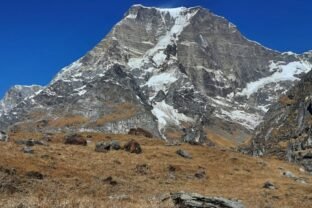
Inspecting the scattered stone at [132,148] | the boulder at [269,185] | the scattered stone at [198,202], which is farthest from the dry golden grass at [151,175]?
the scattered stone at [198,202]

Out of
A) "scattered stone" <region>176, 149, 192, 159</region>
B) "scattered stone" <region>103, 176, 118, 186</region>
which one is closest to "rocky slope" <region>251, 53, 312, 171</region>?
"scattered stone" <region>176, 149, 192, 159</region>

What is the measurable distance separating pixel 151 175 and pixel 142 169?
2425mm

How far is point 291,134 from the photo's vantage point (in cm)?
15688

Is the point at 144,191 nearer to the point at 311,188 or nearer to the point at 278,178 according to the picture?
the point at 311,188

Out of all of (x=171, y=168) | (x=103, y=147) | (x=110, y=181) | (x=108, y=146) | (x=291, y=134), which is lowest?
(x=110, y=181)

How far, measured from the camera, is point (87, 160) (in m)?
53.5

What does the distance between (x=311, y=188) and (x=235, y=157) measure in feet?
64.9

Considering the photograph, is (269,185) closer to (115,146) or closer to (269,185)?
(269,185)

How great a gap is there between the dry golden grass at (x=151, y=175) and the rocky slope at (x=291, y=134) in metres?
46.0

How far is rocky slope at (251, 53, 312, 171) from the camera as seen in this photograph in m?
124

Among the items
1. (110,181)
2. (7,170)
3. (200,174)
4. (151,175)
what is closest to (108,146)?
(200,174)

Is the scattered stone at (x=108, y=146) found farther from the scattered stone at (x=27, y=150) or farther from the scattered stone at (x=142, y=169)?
the scattered stone at (x=142, y=169)

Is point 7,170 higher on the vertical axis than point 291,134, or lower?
lower

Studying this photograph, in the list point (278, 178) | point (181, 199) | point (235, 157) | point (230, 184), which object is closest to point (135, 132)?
point (235, 157)
